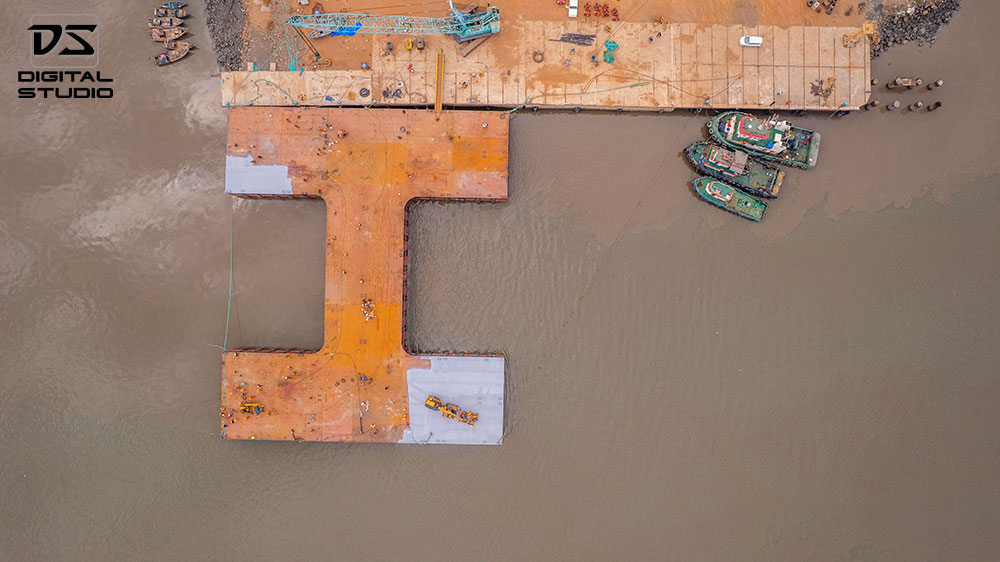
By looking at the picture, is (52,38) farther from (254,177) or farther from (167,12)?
(254,177)

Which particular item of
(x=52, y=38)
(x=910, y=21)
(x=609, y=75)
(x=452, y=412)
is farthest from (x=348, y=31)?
(x=910, y=21)

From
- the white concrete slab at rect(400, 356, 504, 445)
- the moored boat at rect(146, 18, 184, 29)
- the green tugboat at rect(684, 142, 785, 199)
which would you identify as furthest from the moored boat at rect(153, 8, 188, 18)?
the green tugboat at rect(684, 142, 785, 199)

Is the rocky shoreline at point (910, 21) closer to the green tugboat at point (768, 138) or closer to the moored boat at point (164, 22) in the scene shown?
the green tugboat at point (768, 138)

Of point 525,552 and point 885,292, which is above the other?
point 885,292

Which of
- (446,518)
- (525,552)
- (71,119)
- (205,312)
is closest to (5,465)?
(205,312)

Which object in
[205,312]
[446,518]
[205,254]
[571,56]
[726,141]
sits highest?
[571,56]

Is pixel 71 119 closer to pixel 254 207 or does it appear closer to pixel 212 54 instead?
pixel 212 54
